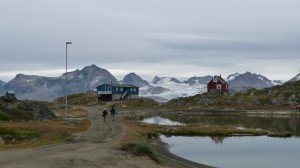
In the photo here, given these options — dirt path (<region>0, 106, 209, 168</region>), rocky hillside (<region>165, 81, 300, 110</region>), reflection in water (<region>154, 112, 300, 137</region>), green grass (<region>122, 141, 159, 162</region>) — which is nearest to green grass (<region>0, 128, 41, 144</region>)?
dirt path (<region>0, 106, 209, 168</region>)

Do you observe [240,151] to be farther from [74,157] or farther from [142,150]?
[74,157]

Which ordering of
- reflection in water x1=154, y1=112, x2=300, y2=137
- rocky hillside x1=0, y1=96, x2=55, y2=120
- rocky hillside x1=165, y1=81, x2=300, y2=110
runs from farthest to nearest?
rocky hillside x1=165, y1=81, x2=300, y2=110 → reflection in water x1=154, y1=112, x2=300, y2=137 → rocky hillside x1=0, y1=96, x2=55, y2=120

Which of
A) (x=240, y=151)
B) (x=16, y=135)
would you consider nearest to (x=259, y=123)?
(x=240, y=151)

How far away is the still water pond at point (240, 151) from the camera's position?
4464 centimetres

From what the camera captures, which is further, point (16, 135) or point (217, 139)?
point (217, 139)

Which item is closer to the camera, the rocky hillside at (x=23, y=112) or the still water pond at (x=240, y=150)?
the still water pond at (x=240, y=150)

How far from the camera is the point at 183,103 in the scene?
18888 cm

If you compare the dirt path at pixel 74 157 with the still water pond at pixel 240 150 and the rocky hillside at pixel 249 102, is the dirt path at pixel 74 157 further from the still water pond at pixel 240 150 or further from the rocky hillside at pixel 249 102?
the rocky hillside at pixel 249 102

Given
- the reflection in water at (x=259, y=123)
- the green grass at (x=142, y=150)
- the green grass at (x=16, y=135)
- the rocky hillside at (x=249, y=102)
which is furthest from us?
the rocky hillside at (x=249, y=102)

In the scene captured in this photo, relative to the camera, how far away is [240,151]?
52406mm

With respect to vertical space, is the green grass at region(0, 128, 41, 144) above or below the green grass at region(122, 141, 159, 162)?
above

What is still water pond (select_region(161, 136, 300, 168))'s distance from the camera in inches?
1758

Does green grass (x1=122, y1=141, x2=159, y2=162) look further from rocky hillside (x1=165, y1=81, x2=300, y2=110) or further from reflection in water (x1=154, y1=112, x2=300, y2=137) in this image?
rocky hillside (x1=165, y1=81, x2=300, y2=110)

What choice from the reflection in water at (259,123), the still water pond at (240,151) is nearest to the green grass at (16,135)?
the still water pond at (240,151)
